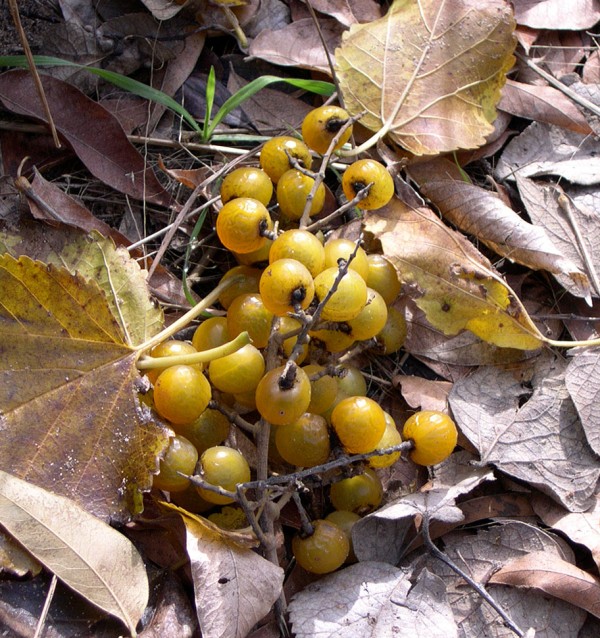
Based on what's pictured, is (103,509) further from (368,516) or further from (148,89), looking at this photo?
(148,89)

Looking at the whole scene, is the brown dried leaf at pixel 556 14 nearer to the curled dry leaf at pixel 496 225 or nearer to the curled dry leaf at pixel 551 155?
the curled dry leaf at pixel 551 155

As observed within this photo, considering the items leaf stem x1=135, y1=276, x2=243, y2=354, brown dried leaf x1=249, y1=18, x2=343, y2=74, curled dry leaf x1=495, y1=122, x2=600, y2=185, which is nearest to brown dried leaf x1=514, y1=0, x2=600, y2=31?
curled dry leaf x1=495, y1=122, x2=600, y2=185

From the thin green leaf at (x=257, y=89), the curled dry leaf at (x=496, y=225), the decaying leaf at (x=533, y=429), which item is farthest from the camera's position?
the thin green leaf at (x=257, y=89)

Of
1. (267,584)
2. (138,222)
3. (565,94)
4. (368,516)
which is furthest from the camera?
(565,94)

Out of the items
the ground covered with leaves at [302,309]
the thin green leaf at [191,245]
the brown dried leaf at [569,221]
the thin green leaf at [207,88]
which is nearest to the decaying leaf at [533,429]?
the ground covered with leaves at [302,309]

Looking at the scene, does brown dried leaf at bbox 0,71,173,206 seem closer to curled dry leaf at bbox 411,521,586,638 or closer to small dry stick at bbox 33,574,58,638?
small dry stick at bbox 33,574,58,638

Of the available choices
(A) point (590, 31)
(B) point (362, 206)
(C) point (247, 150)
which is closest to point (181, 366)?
(B) point (362, 206)

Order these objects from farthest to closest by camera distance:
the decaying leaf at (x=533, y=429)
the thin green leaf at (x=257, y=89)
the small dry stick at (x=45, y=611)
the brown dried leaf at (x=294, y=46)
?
the brown dried leaf at (x=294, y=46) < the thin green leaf at (x=257, y=89) < the decaying leaf at (x=533, y=429) < the small dry stick at (x=45, y=611)

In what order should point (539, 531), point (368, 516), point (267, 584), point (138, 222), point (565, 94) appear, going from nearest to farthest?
point (267, 584) < point (368, 516) < point (539, 531) < point (138, 222) < point (565, 94)
